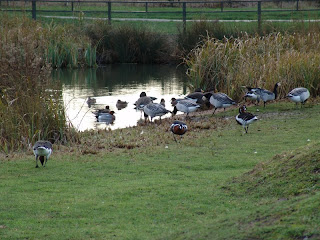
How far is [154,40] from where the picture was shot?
37375mm

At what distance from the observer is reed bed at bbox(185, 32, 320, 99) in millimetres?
19766

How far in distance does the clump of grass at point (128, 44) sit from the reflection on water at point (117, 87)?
110 centimetres

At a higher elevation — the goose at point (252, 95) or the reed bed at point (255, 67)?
the reed bed at point (255, 67)

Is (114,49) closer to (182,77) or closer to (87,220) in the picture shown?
(182,77)

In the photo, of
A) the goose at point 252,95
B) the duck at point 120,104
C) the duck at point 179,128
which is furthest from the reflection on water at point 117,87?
the duck at point 179,128

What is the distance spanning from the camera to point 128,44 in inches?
1478

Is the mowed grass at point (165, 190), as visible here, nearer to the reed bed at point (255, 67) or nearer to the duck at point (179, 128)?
the duck at point (179, 128)

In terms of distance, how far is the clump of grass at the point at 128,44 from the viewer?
123ft

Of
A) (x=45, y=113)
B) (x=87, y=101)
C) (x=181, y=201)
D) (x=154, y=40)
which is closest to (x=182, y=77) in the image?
(x=154, y=40)

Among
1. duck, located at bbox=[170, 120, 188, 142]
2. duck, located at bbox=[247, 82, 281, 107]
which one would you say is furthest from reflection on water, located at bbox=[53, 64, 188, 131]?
duck, located at bbox=[170, 120, 188, 142]

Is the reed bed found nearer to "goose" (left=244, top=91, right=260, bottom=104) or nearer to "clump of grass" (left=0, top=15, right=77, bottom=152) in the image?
"goose" (left=244, top=91, right=260, bottom=104)

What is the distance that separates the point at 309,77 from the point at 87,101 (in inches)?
341

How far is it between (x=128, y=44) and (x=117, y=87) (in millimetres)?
9236

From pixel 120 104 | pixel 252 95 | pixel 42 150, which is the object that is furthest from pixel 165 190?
pixel 120 104
